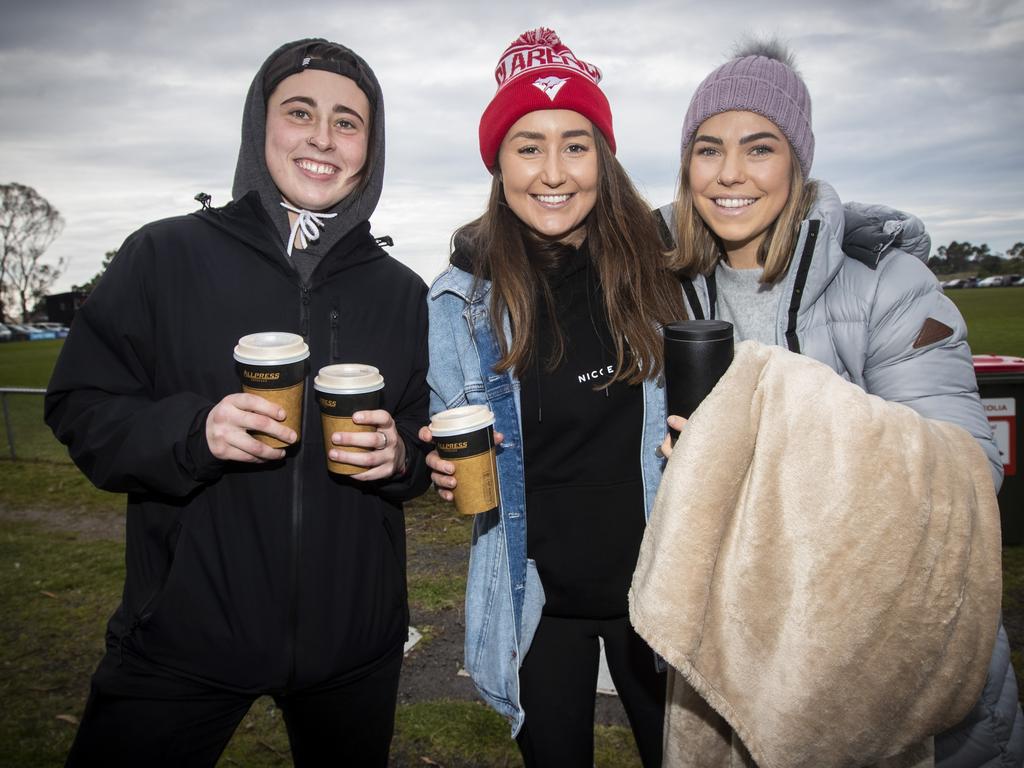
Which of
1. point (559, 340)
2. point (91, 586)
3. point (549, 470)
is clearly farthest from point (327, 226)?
point (91, 586)

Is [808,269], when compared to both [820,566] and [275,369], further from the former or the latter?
[275,369]

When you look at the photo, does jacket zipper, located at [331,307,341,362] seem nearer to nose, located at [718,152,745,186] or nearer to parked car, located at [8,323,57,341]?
nose, located at [718,152,745,186]

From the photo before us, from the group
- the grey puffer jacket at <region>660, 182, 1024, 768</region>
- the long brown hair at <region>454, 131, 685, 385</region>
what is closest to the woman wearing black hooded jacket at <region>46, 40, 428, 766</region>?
the long brown hair at <region>454, 131, 685, 385</region>

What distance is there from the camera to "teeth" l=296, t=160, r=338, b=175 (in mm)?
2350

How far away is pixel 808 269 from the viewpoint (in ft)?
6.53

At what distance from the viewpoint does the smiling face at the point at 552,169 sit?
8.13ft

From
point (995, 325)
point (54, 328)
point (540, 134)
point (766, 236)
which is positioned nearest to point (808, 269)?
point (766, 236)

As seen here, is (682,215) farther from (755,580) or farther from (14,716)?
(14,716)

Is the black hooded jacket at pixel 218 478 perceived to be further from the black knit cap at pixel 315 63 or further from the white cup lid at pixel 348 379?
the black knit cap at pixel 315 63

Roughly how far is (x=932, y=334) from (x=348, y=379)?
1.66 metres

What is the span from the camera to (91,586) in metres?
5.58

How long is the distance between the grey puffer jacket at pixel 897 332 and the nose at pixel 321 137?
160 centimetres

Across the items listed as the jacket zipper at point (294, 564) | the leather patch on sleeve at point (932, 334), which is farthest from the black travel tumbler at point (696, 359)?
the jacket zipper at point (294, 564)

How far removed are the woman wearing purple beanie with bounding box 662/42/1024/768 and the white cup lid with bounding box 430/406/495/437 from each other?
620 mm
